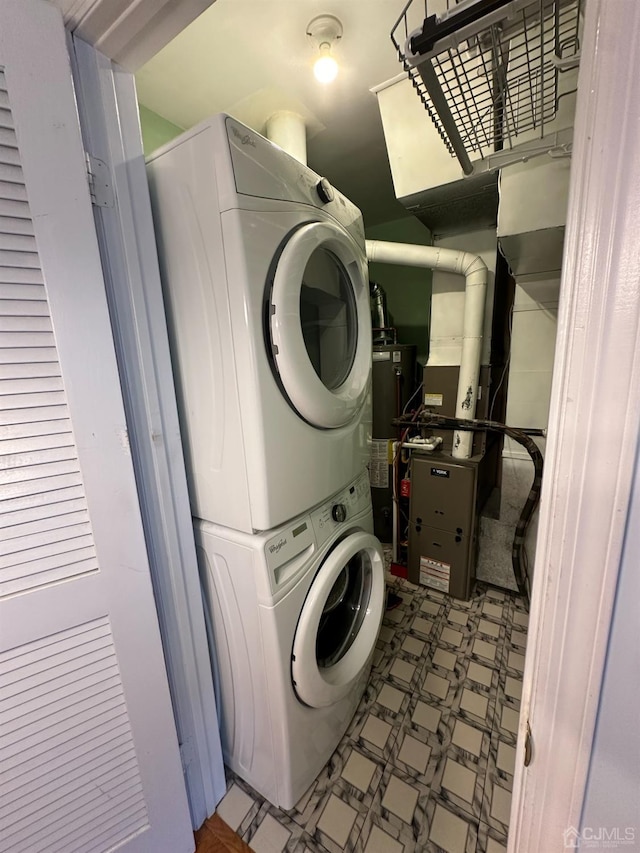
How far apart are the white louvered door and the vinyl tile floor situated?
18.5 inches

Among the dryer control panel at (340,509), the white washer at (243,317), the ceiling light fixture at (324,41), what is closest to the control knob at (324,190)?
the white washer at (243,317)

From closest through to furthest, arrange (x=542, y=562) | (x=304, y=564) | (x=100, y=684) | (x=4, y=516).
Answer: (x=542, y=562)
(x=4, y=516)
(x=100, y=684)
(x=304, y=564)

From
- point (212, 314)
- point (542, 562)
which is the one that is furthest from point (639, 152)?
point (212, 314)

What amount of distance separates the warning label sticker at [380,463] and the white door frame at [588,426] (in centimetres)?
186

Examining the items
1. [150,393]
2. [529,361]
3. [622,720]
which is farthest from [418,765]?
[529,361]

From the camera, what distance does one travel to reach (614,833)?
347 millimetres

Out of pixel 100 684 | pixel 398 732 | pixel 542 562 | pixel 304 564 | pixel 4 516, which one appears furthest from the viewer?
pixel 398 732

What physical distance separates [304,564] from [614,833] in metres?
0.66

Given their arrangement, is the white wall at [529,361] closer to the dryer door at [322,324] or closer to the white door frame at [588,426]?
the dryer door at [322,324]

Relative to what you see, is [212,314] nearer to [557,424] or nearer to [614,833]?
[557,424]

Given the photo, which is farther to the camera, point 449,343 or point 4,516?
point 449,343

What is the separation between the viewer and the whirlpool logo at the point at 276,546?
815mm

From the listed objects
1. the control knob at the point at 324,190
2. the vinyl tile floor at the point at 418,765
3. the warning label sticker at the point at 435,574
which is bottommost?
the vinyl tile floor at the point at 418,765

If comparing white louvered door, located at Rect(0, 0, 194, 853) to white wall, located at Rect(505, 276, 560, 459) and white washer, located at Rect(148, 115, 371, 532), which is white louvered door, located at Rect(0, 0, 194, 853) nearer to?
white washer, located at Rect(148, 115, 371, 532)
